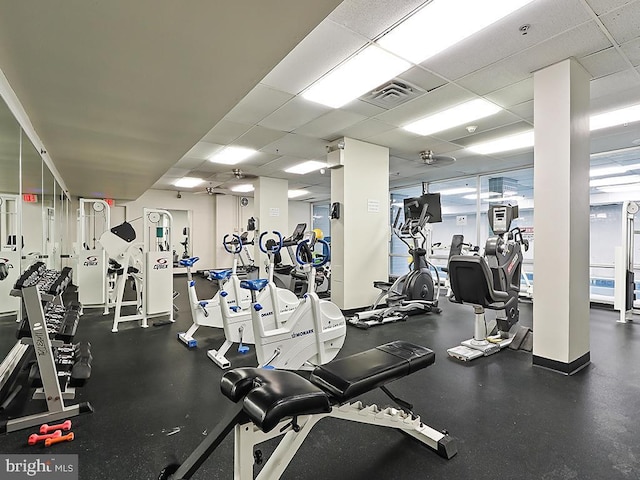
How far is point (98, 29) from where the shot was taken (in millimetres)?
1732

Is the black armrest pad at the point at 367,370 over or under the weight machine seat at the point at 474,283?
under

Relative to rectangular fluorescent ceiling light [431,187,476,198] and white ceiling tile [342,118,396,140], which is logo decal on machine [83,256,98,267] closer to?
white ceiling tile [342,118,396,140]

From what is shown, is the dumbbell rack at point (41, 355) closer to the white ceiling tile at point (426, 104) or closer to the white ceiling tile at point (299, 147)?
the white ceiling tile at point (299, 147)

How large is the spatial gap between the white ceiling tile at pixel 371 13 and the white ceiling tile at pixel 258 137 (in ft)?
8.20

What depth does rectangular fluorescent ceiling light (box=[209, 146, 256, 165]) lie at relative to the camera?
578 centimetres

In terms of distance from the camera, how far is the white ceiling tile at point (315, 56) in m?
2.52

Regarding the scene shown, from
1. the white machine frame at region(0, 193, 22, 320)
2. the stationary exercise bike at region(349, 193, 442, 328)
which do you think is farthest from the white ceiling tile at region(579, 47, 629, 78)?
the white machine frame at region(0, 193, 22, 320)

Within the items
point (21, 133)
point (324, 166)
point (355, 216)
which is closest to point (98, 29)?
point (21, 133)

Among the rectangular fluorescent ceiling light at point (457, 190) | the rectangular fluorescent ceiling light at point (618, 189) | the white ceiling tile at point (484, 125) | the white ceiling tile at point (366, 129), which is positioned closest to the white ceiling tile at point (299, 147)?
the white ceiling tile at point (366, 129)

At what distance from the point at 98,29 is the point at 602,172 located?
8446 millimetres

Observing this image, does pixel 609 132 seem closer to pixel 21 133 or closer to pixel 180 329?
pixel 180 329

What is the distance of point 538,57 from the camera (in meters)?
2.86

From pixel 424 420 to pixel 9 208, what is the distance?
3.74 metres

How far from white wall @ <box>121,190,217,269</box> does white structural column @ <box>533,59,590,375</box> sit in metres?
9.68
